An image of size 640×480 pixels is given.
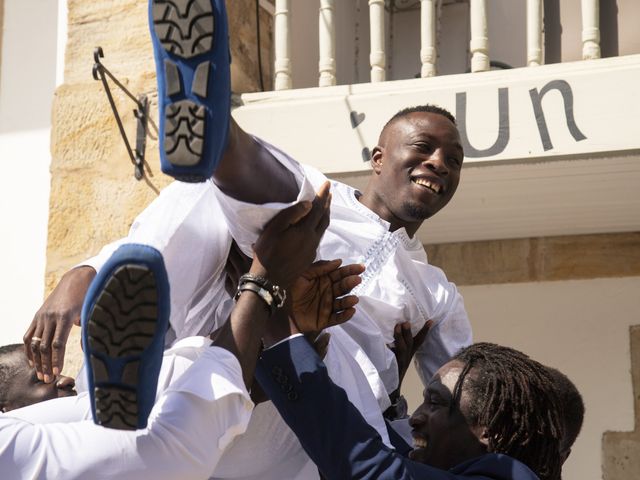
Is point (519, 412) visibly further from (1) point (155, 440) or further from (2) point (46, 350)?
(2) point (46, 350)

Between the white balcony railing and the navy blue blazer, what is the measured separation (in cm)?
275

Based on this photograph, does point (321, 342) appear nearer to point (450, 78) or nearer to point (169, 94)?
point (169, 94)

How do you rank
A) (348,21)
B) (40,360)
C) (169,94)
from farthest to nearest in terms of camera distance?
(348,21), (40,360), (169,94)

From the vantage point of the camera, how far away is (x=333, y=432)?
310cm

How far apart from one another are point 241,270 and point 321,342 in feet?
0.98

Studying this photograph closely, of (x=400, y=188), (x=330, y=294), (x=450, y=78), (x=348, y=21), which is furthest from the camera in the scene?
(x=348, y=21)

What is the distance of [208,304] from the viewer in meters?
3.53

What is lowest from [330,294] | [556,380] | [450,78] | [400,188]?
[556,380]

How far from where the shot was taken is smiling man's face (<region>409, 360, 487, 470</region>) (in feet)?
10.6

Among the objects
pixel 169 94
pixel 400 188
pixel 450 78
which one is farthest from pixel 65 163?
pixel 169 94

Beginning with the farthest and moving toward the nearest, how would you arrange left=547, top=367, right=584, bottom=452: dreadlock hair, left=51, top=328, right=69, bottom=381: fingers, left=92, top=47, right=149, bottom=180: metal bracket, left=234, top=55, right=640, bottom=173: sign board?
1. left=92, top=47, right=149, bottom=180: metal bracket
2. left=234, top=55, right=640, bottom=173: sign board
3. left=547, top=367, right=584, bottom=452: dreadlock hair
4. left=51, top=328, right=69, bottom=381: fingers

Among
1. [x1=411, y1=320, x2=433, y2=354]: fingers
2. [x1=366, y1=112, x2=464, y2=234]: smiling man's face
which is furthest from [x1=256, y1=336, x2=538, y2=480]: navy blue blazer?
[x1=366, y1=112, x2=464, y2=234]: smiling man's face

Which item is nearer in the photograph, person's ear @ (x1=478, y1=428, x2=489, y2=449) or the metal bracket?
person's ear @ (x1=478, y1=428, x2=489, y2=449)

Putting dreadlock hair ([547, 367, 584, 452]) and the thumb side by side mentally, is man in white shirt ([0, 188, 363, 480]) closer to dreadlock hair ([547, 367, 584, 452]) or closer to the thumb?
the thumb
